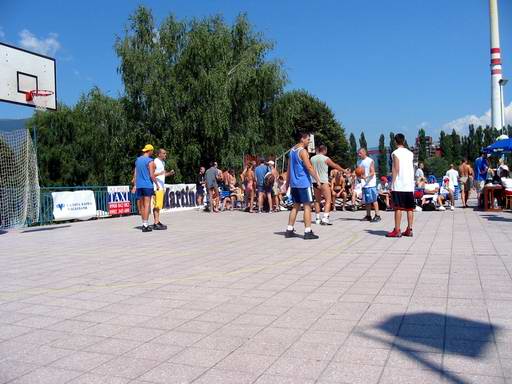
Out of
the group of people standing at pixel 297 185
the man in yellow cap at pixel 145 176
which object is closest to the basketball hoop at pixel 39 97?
the group of people standing at pixel 297 185

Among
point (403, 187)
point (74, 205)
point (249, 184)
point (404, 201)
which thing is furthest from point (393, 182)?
point (74, 205)

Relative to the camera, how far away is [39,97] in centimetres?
1498

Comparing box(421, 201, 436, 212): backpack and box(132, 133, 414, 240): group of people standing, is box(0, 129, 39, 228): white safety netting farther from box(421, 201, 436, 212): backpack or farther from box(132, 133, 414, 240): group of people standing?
box(421, 201, 436, 212): backpack

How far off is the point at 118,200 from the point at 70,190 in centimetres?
181

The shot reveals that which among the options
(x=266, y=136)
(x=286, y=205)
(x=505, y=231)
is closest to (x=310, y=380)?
(x=505, y=231)

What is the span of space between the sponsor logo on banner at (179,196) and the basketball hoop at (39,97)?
6236mm

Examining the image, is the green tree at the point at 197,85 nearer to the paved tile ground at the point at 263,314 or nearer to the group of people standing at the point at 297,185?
the group of people standing at the point at 297,185

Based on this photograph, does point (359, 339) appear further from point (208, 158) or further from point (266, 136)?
point (266, 136)

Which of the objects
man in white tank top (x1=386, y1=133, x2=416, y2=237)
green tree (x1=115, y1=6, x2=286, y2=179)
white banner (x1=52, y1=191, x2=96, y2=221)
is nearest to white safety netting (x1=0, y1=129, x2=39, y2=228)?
white banner (x1=52, y1=191, x2=96, y2=221)

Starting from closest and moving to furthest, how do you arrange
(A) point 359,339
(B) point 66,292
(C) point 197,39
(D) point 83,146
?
(A) point 359,339
(B) point 66,292
(C) point 197,39
(D) point 83,146

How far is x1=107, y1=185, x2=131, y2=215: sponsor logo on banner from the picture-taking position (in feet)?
58.0

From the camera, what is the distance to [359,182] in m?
15.9

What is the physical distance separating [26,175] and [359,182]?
33.6 ft

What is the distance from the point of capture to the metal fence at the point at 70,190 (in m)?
15.0
